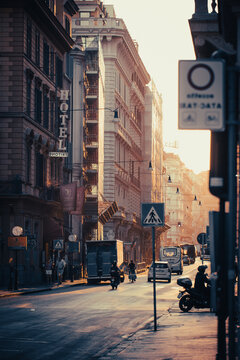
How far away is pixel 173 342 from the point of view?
16125 mm

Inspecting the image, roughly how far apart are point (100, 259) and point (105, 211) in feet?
64.2

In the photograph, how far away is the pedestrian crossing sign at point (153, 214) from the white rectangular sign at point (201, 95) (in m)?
11.3

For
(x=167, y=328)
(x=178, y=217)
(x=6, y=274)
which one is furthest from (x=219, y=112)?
(x=178, y=217)

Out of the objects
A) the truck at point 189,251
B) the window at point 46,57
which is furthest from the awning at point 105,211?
the truck at point 189,251

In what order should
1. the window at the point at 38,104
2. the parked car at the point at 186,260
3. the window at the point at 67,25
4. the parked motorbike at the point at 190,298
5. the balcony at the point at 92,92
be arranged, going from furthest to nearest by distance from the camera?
the parked car at the point at 186,260
the balcony at the point at 92,92
the window at the point at 67,25
the window at the point at 38,104
the parked motorbike at the point at 190,298

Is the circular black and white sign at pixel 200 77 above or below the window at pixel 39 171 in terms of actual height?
below

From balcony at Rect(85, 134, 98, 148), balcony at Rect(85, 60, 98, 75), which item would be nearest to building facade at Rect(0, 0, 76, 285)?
balcony at Rect(85, 60, 98, 75)

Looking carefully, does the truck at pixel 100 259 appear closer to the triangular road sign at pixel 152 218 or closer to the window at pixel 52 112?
the window at pixel 52 112

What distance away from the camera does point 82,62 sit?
6756 cm

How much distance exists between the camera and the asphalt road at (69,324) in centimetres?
1549

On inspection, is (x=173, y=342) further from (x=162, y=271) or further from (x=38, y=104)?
(x=162, y=271)

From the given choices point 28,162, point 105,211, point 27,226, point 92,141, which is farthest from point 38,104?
point 92,141

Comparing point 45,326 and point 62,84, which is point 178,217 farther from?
point 45,326

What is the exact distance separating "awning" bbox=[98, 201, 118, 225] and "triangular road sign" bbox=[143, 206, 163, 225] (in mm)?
49305
